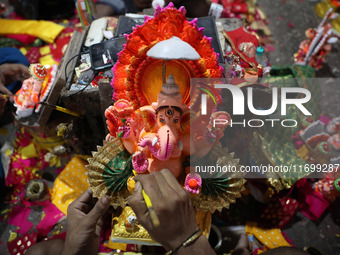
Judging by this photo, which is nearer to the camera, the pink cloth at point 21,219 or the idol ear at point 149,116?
the idol ear at point 149,116

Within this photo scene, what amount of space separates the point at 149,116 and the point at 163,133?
18 cm

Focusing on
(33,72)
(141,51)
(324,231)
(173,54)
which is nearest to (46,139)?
(33,72)

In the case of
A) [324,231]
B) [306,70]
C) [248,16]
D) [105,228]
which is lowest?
[324,231]

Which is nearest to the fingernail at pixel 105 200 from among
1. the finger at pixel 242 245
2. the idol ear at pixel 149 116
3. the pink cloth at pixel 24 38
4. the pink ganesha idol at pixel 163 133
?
the pink ganesha idol at pixel 163 133

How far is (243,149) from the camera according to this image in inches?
109

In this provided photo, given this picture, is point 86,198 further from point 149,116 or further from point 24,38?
point 24,38

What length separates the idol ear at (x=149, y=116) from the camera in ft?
5.96

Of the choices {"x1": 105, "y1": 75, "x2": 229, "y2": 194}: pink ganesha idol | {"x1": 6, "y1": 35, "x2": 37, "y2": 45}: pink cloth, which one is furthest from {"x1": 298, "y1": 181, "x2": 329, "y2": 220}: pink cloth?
{"x1": 6, "y1": 35, "x2": 37, "y2": 45}: pink cloth

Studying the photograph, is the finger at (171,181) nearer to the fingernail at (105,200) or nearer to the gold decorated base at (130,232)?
the fingernail at (105,200)

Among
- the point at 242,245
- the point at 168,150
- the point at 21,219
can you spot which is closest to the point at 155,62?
the point at 168,150

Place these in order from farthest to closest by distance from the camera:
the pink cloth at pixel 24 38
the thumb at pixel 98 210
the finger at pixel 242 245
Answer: the pink cloth at pixel 24 38, the finger at pixel 242 245, the thumb at pixel 98 210

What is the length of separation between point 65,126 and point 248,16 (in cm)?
359

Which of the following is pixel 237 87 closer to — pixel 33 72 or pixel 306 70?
pixel 306 70

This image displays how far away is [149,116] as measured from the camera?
1834 millimetres
